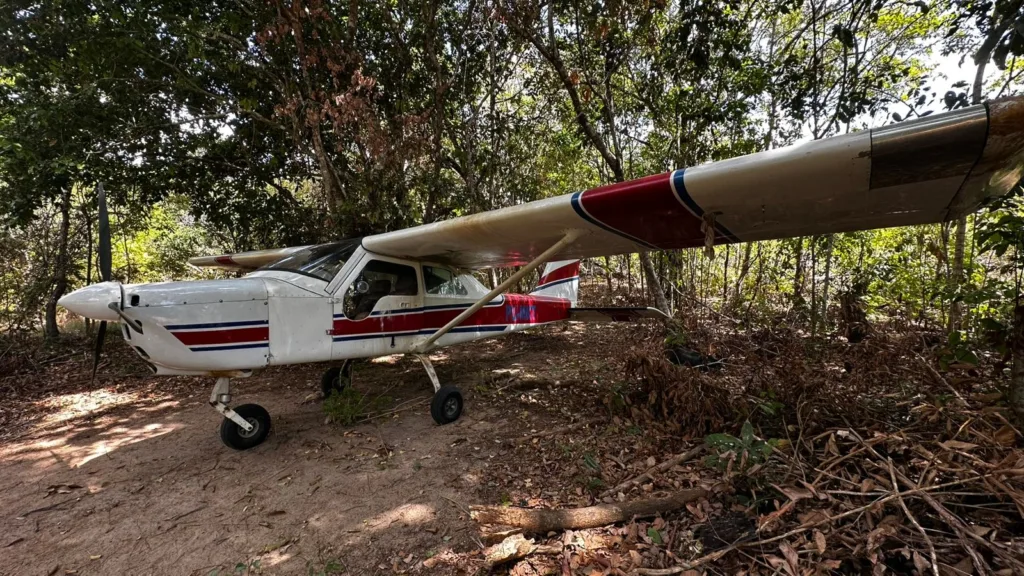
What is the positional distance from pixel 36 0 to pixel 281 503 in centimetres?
733

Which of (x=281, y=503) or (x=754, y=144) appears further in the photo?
(x=754, y=144)

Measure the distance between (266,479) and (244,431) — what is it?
2.28 ft

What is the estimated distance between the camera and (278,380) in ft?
18.8

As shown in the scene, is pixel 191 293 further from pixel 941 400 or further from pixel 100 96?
pixel 100 96

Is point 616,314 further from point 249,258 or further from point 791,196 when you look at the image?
point 249,258

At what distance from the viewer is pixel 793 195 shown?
7.87 ft

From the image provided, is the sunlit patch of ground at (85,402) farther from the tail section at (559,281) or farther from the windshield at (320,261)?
the tail section at (559,281)

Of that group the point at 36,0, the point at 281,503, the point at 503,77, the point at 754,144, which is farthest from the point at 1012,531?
the point at 36,0

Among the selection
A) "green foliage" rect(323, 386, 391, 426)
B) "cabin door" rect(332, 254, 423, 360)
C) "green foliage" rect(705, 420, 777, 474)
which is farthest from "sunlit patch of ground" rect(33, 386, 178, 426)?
"green foliage" rect(705, 420, 777, 474)

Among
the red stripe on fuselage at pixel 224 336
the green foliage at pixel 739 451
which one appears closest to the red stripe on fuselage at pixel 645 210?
the green foliage at pixel 739 451

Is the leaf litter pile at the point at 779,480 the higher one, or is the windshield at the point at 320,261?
the windshield at the point at 320,261

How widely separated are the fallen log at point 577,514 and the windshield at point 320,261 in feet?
8.96

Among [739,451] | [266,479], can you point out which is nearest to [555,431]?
[739,451]

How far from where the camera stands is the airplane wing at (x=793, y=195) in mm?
1671
